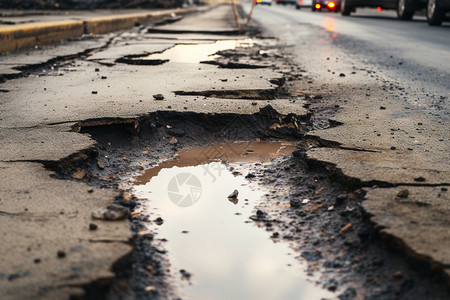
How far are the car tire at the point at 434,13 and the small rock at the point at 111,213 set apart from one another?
11544 mm

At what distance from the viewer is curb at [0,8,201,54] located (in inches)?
285

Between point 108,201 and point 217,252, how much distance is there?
50 centimetres

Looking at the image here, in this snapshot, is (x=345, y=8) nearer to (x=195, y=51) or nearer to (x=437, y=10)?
(x=437, y=10)

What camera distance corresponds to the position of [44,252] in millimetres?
1690

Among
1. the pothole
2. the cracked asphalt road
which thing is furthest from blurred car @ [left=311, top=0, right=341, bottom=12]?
the cracked asphalt road

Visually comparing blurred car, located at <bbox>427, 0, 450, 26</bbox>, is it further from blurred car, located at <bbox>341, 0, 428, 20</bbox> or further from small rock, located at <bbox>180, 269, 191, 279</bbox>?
small rock, located at <bbox>180, 269, 191, 279</bbox>

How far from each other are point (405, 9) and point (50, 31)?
34.1 ft

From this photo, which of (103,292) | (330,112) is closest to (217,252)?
(103,292)

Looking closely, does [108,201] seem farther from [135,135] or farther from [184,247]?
[135,135]

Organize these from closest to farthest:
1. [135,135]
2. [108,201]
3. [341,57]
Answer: [108,201] → [135,135] → [341,57]

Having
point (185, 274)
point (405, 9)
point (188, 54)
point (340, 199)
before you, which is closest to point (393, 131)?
point (340, 199)

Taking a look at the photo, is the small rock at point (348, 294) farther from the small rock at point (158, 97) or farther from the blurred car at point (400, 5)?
the blurred car at point (400, 5)

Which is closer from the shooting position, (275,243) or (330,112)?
(275,243)

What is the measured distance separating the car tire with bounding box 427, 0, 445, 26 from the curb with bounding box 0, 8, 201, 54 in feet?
23.6
